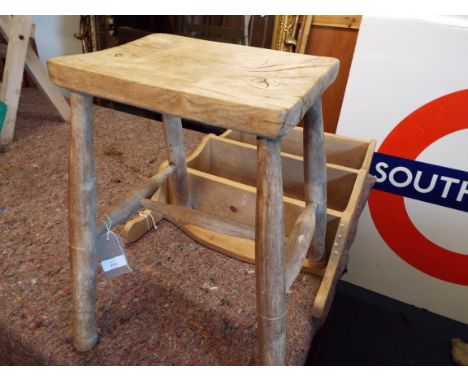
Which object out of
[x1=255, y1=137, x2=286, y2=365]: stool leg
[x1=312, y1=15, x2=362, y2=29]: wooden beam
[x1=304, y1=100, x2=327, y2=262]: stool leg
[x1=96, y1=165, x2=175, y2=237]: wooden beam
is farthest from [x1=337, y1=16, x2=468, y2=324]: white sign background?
[x1=255, y1=137, x2=286, y2=365]: stool leg

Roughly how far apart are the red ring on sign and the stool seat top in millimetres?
578

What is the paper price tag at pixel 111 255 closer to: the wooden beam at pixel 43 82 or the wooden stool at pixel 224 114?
the wooden stool at pixel 224 114

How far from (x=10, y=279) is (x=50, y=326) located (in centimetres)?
18

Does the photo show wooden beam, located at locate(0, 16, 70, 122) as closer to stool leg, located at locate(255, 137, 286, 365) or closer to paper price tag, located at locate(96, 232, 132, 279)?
paper price tag, located at locate(96, 232, 132, 279)

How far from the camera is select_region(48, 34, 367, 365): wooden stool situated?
47 cm

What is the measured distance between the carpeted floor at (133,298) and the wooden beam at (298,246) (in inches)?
7.5

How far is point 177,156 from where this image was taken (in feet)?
3.06

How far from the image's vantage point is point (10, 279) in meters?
0.83

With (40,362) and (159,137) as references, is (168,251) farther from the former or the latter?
(159,137)

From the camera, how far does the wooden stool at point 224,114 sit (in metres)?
0.47

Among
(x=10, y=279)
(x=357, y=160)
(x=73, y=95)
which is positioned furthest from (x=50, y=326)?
(x=357, y=160)

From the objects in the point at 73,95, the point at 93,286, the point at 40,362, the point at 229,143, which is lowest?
the point at 40,362

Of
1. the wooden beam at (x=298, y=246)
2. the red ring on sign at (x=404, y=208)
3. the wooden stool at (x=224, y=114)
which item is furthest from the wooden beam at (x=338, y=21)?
the wooden beam at (x=298, y=246)

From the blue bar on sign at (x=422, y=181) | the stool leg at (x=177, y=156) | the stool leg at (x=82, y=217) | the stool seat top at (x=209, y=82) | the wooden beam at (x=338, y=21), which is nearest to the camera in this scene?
the stool seat top at (x=209, y=82)
